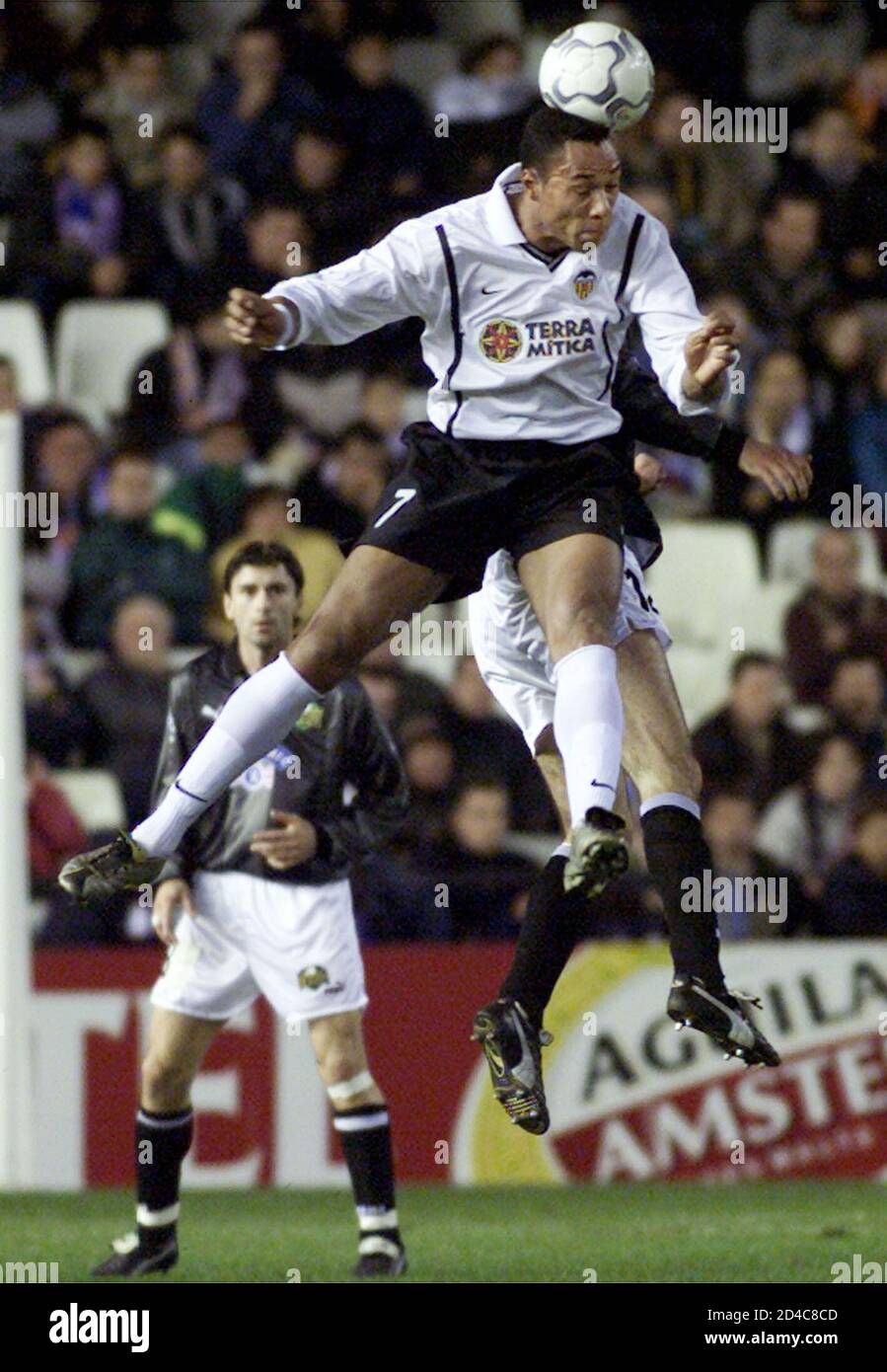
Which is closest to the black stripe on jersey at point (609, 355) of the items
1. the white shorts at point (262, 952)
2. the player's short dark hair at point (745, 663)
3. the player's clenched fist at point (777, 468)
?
the player's clenched fist at point (777, 468)

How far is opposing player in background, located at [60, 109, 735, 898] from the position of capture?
6977mm

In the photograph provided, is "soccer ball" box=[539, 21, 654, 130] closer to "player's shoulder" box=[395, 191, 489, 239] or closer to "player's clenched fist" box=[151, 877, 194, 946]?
"player's shoulder" box=[395, 191, 489, 239]

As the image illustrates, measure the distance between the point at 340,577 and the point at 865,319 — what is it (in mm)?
8915

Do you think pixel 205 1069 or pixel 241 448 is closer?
pixel 205 1069

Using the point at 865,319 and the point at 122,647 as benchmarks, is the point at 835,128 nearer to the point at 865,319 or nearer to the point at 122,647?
the point at 865,319

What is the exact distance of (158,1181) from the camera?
28.1 feet

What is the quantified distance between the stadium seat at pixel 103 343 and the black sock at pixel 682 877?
301 inches

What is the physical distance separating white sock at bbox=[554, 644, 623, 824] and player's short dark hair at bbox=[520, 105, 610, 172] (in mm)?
1311

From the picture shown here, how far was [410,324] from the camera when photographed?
1502cm

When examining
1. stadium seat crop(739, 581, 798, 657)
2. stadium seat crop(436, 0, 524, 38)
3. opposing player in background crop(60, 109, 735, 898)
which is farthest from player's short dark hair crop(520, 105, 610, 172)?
stadium seat crop(436, 0, 524, 38)

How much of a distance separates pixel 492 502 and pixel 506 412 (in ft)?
0.81

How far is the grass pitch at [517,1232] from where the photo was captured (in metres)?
8.41

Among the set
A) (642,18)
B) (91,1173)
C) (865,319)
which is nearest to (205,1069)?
(91,1173)

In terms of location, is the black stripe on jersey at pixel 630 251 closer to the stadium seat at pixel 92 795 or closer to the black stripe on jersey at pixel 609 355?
the black stripe on jersey at pixel 609 355
